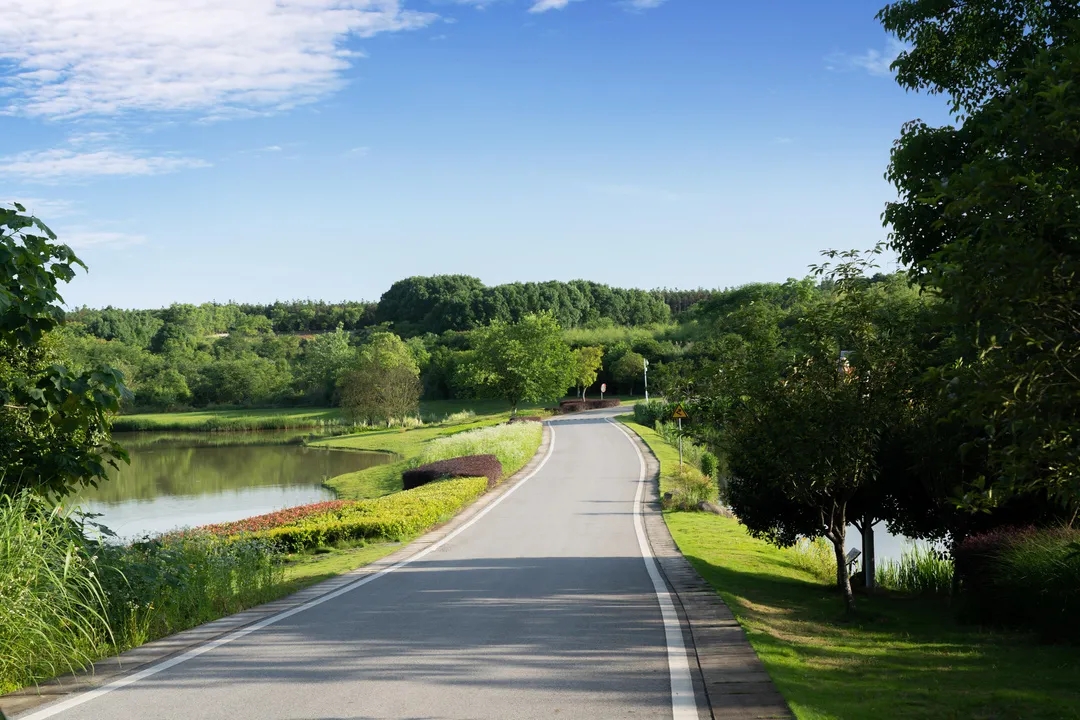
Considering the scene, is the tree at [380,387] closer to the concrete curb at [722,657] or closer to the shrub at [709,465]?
the shrub at [709,465]

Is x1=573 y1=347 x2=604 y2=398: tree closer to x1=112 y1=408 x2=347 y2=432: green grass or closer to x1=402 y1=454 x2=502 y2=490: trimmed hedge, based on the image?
x1=112 y1=408 x2=347 y2=432: green grass

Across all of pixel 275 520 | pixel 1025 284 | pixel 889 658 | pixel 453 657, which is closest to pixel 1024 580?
pixel 889 658

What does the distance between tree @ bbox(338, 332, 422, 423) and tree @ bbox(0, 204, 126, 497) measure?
186ft

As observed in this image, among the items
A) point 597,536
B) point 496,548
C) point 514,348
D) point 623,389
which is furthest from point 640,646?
point 623,389

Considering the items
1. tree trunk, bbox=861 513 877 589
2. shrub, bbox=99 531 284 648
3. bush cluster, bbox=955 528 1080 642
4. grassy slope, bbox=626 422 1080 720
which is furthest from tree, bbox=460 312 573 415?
bush cluster, bbox=955 528 1080 642

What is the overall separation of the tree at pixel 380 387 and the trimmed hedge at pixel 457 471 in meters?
38.9

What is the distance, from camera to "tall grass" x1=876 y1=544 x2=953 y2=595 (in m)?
13.7

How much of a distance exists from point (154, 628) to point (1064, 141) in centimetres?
782

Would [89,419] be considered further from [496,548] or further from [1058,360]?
[496,548]

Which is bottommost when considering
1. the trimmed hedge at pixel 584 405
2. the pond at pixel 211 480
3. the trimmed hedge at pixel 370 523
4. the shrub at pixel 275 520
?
the pond at pixel 211 480

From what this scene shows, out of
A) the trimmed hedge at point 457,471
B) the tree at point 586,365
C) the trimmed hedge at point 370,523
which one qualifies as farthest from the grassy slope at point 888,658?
the tree at point 586,365

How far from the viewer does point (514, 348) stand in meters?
67.9

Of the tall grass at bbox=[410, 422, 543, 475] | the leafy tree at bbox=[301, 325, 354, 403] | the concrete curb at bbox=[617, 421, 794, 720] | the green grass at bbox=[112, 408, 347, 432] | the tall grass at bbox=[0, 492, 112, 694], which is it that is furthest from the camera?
the leafy tree at bbox=[301, 325, 354, 403]

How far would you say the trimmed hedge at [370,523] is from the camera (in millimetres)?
17031
